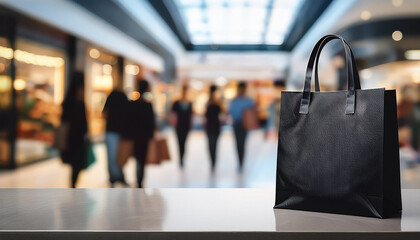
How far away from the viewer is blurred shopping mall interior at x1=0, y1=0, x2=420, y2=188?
7.55 m

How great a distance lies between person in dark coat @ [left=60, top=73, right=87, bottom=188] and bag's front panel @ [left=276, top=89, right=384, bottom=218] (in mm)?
6801

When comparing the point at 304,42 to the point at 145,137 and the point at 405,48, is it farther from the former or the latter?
the point at 145,137

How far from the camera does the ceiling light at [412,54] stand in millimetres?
8783

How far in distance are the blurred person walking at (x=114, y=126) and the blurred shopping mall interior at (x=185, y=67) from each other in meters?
0.15

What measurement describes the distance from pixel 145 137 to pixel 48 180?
2101 millimetres

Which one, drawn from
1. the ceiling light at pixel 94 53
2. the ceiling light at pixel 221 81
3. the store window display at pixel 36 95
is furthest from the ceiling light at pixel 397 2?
the store window display at pixel 36 95

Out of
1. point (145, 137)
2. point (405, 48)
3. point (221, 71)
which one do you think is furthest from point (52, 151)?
point (405, 48)

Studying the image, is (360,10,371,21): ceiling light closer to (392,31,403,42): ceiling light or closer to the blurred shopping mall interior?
the blurred shopping mall interior

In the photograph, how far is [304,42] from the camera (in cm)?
876

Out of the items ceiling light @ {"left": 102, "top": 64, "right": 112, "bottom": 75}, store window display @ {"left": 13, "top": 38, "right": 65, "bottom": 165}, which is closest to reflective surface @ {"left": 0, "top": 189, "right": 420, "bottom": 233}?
ceiling light @ {"left": 102, "top": 64, "right": 112, "bottom": 75}

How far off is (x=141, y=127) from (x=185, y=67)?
5.85 feet

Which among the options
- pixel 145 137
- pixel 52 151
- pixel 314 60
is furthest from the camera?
pixel 52 151

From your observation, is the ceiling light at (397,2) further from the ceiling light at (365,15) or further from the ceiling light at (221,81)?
the ceiling light at (221,81)

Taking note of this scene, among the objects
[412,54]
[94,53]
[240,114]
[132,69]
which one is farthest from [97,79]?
[412,54]
